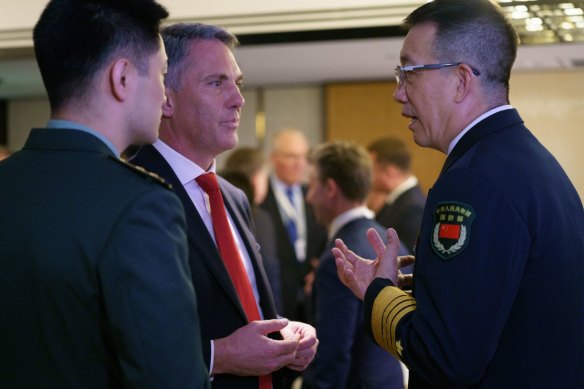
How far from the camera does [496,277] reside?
1.51m

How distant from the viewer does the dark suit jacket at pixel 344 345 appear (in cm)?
288

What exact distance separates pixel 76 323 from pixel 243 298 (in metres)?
0.77

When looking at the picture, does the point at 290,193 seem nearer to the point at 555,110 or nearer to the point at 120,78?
the point at 555,110

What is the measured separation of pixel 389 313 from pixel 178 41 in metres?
0.97

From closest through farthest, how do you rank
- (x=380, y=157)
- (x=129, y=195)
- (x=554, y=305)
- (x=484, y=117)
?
(x=129, y=195) < (x=554, y=305) < (x=484, y=117) < (x=380, y=157)

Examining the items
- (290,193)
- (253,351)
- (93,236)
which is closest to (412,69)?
(253,351)

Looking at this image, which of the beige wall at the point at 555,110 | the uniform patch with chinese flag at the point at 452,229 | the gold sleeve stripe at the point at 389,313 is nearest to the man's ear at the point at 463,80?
the uniform patch with chinese flag at the point at 452,229

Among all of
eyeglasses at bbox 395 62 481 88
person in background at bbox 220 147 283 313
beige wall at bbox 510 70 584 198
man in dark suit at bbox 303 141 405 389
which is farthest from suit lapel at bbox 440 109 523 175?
beige wall at bbox 510 70 584 198

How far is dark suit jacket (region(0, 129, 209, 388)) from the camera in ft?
4.10

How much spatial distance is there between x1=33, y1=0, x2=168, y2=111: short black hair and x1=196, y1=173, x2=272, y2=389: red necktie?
0.72 metres

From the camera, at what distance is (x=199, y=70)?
2123 millimetres

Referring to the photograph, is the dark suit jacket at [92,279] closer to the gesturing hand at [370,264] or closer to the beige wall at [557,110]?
the gesturing hand at [370,264]

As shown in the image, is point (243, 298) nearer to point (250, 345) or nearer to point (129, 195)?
point (250, 345)

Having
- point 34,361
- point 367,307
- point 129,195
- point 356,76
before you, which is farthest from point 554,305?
point 356,76
